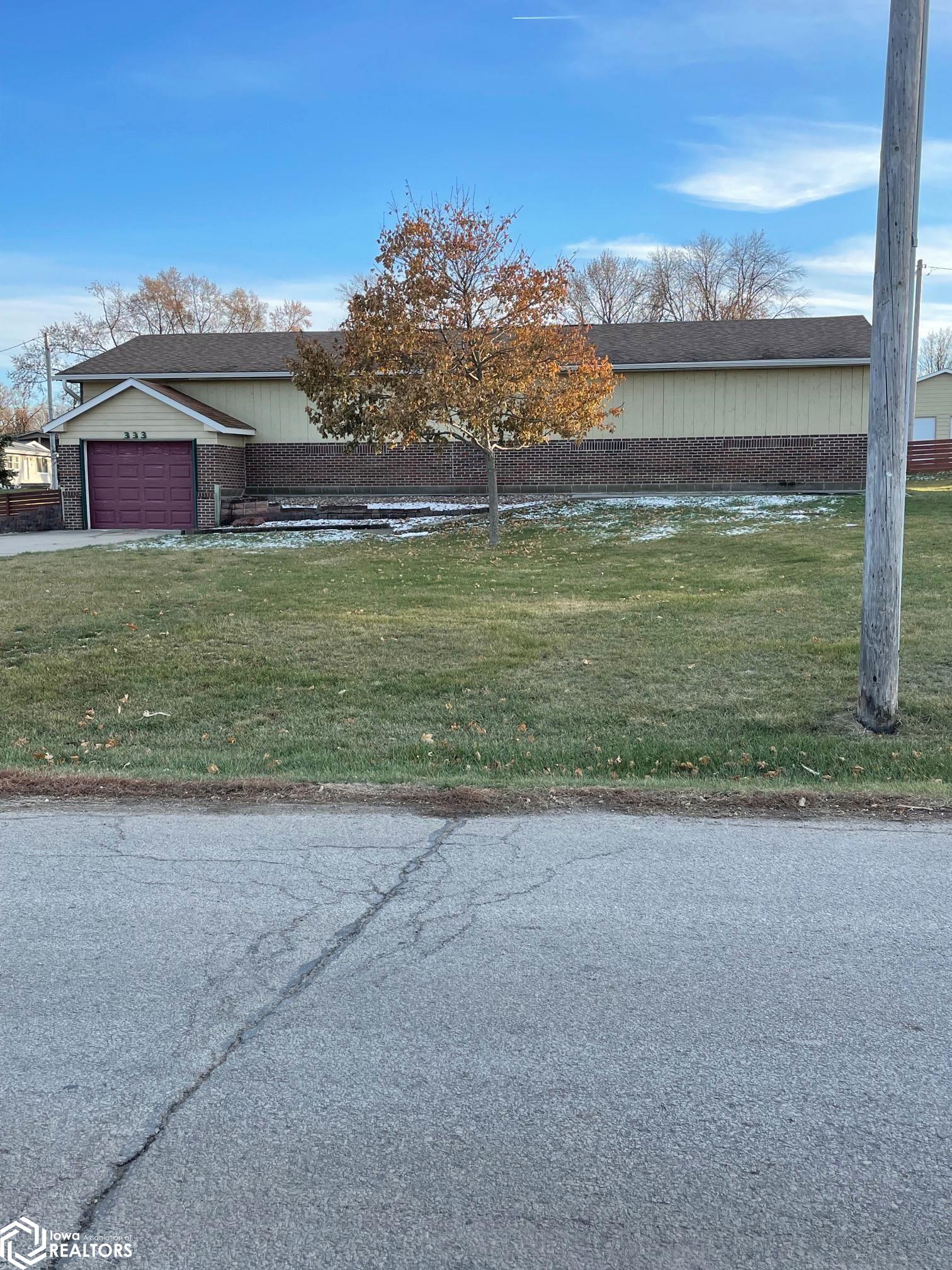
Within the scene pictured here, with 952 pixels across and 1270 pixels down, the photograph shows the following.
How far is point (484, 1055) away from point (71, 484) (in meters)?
28.2

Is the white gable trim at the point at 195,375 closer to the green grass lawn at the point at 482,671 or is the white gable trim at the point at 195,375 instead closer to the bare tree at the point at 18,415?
the green grass lawn at the point at 482,671

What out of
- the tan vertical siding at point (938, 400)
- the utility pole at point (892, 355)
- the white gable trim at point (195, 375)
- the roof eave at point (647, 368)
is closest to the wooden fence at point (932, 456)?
the roof eave at point (647, 368)

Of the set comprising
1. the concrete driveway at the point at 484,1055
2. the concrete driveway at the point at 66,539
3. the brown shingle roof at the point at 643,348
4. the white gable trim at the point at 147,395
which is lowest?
the concrete driveway at the point at 484,1055

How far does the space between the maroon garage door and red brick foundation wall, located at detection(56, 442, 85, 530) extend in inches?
10.0

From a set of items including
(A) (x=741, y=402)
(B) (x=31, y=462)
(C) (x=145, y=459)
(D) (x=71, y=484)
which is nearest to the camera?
(A) (x=741, y=402)

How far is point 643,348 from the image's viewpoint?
2934cm

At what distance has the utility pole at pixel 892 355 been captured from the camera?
734 cm

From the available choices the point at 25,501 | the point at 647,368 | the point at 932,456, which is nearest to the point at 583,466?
the point at 647,368

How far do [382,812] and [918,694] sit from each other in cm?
515

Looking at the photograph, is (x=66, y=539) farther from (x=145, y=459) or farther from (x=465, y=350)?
(x=465, y=350)

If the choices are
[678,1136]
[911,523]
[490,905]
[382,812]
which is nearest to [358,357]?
[911,523]

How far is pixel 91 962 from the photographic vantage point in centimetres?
403

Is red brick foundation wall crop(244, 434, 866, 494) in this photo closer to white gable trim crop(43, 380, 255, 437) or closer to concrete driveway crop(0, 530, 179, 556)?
white gable trim crop(43, 380, 255, 437)

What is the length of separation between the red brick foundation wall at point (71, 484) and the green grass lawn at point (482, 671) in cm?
1094
